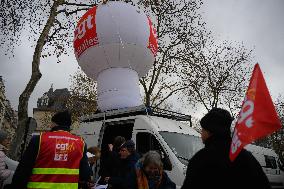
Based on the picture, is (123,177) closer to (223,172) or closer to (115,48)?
(223,172)

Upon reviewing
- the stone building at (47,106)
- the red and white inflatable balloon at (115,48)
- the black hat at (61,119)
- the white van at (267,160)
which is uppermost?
the stone building at (47,106)

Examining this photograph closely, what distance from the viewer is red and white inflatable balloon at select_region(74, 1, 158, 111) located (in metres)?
9.80

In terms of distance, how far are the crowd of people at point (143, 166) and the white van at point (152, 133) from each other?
7.34ft

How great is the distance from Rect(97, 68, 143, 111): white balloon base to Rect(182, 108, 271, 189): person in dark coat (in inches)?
298

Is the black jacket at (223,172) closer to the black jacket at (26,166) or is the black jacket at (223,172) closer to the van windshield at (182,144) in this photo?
the black jacket at (26,166)

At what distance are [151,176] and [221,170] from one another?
4.88 ft

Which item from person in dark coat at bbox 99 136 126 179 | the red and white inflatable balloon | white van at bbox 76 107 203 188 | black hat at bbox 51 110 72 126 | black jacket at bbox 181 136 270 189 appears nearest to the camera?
black jacket at bbox 181 136 270 189

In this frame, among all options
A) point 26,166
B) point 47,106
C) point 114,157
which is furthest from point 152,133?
point 47,106

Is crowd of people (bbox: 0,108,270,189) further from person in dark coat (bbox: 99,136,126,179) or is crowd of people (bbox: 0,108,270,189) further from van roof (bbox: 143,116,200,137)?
van roof (bbox: 143,116,200,137)

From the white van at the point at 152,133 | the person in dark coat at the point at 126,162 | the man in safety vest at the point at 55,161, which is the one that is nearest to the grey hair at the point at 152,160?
the person in dark coat at the point at 126,162

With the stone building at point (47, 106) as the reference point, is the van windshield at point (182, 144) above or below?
below

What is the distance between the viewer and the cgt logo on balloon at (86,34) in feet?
32.3

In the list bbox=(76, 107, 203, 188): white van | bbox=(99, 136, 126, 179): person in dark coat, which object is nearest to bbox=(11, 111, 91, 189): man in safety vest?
Result: bbox=(99, 136, 126, 179): person in dark coat

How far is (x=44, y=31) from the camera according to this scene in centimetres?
1313
